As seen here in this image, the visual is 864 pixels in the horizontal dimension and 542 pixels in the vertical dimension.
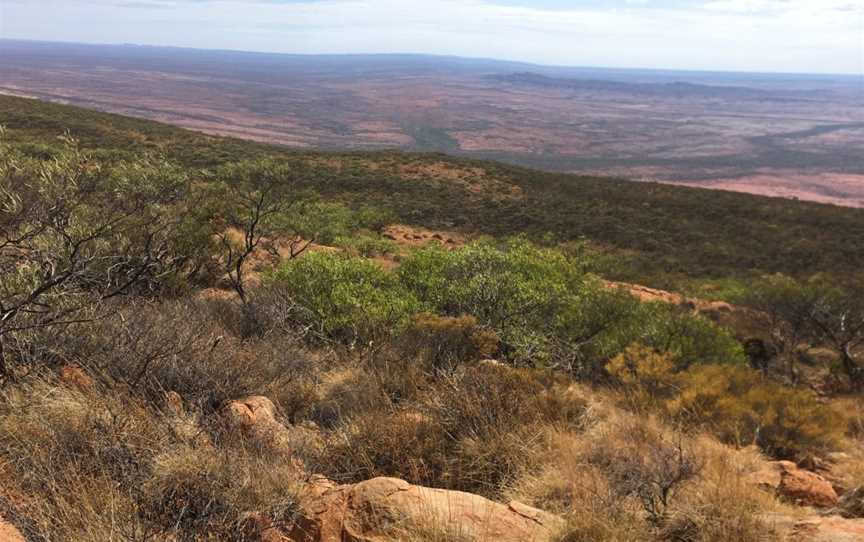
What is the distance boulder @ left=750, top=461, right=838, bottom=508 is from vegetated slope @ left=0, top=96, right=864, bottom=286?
18.9m

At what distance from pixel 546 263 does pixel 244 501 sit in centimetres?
799

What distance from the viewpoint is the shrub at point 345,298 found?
7.48 metres

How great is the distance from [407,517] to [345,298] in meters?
5.18

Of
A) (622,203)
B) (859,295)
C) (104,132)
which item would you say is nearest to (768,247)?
(622,203)

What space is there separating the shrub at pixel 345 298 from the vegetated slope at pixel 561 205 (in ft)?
55.5

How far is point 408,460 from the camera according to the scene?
3684 millimetres

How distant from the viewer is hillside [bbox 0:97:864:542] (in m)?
2.84

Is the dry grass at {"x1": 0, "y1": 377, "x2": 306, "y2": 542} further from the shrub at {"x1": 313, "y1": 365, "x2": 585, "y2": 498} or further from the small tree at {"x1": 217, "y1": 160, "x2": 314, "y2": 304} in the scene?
the small tree at {"x1": 217, "y1": 160, "x2": 314, "y2": 304}

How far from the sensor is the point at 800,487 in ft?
13.8

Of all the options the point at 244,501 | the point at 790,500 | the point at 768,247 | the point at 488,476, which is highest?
the point at 244,501

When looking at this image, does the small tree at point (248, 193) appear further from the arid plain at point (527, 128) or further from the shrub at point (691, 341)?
the arid plain at point (527, 128)

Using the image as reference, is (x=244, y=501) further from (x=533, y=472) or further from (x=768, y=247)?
(x=768, y=247)

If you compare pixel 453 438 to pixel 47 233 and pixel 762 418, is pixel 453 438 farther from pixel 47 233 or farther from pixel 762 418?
pixel 762 418

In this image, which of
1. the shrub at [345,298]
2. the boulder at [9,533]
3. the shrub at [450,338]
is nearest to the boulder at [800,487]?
the shrub at [450,338]
